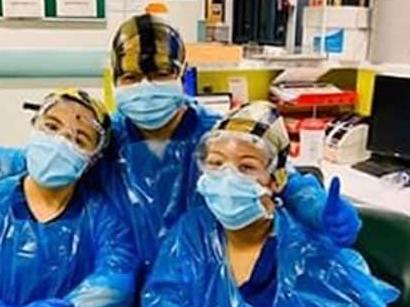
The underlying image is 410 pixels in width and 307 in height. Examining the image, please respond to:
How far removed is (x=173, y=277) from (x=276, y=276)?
8.3 inches

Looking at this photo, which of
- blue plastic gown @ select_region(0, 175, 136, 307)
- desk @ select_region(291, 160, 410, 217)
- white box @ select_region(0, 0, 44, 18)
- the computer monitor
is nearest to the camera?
blue plastic gown @ select_region(0, 175, 136, 307)

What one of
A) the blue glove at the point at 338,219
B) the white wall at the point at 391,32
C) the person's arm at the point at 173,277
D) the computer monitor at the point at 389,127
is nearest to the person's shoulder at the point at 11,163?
the person's arm at the point at 173,277

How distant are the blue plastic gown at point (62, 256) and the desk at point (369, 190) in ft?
3.04

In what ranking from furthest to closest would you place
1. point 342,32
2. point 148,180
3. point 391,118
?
point 342,32 → point 391,118 → point 148,180

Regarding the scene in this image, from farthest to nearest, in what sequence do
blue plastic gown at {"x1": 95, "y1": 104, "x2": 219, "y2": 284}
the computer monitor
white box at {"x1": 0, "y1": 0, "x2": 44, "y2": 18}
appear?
white box at {"x1": 0, "y1": 0, "x2": 44, "y2": 18}
the computer monitor
blue plastic gown at {"x1": 95, "y1": 104, "x2": 219, "y2": 284}

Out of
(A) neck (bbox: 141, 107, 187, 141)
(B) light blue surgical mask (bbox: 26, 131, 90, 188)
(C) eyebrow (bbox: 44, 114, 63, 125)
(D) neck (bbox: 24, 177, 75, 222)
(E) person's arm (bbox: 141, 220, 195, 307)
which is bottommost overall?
(E) person's arm (bbox: 141, 220, 195, 307)

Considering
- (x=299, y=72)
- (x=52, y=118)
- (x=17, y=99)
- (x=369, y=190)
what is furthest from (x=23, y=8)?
(x=52, y=118)

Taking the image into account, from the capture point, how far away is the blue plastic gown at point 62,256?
1.38 meters

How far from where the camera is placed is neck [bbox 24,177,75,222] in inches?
56.2

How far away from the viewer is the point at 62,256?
1.39 metres

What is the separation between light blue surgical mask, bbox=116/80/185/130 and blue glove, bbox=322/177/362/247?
41 cm

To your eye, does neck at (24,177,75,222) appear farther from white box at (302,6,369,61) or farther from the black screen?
white box at (302,6,369,61)

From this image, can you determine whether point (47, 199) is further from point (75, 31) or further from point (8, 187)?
point (75, 31)

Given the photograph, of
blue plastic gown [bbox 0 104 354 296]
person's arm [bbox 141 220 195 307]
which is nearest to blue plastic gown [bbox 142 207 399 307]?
person's arm [bbox 141 220 195 307]
